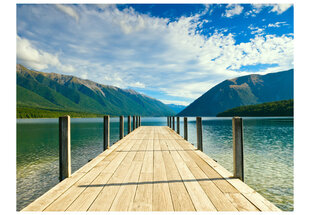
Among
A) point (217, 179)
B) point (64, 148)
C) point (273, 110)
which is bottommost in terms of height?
point (217, 179)

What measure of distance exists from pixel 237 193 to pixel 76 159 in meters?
12.2

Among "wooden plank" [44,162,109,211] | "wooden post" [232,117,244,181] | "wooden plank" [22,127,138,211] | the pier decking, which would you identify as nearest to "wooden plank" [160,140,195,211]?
the pier decking

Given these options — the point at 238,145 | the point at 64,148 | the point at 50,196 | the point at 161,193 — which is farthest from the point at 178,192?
the point at 64,148

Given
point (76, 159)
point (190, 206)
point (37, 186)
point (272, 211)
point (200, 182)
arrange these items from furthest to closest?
1. point (76, 159)
2. point (37, 186)
3. point (200, 182)
4. point (190, 206)
5. point (272, 211)

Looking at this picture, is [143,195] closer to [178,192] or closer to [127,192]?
[127,192]

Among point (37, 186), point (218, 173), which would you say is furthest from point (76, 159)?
point (218, 173)

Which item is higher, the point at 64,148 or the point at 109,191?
the point at 64,148

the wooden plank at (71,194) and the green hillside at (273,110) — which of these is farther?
the green hillside at (273,110)

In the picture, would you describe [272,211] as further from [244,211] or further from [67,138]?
[67,138]

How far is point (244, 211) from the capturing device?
232 cm

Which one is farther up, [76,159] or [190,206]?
[190,206]

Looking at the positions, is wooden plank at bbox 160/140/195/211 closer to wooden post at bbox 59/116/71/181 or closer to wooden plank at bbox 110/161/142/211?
wooden plank at bbox 110/161/142/211

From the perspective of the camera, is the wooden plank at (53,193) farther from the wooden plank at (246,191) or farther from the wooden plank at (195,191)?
the wooden plank at (246,191)

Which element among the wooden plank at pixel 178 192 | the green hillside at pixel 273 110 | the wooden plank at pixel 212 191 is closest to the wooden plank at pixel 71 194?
the wooden plank at pixel 178 192
